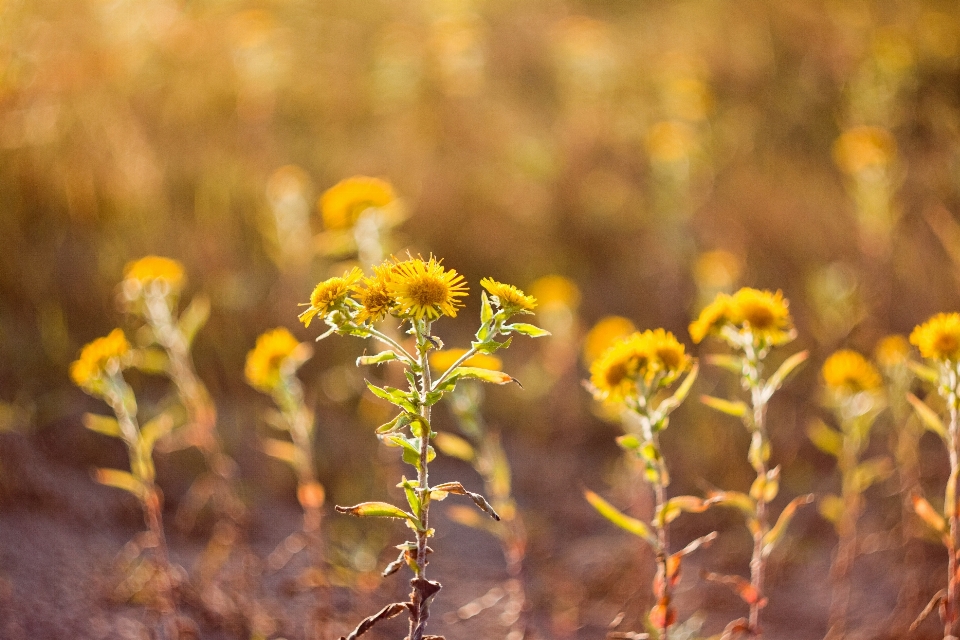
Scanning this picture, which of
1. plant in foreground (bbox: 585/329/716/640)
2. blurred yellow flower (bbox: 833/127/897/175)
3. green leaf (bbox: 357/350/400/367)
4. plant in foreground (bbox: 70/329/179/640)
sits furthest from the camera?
blurred yellow flower (bbox: 833/127/897/175)

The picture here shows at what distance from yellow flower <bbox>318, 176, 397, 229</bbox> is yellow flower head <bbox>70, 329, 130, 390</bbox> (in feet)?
2.63

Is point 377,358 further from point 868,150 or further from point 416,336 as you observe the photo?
point 868,150

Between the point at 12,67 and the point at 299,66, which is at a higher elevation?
the point at 299,66

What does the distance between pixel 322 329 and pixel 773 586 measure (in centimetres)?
249

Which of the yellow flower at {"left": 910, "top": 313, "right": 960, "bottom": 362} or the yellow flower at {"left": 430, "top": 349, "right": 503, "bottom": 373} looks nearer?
the yellow flower at {"left": 910, "top": 313, "right": 960, "bottom": 362}

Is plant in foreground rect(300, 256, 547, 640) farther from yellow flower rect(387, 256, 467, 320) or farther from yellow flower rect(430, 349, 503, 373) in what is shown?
yellow flower rect(430, 349, 503, 373)

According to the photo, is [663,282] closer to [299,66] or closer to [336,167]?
[336,167]

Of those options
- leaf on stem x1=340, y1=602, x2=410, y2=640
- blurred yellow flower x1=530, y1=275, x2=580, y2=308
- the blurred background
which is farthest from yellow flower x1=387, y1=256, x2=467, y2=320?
blurred yellow flower x1=530, y1=275, x2=580, y2=308

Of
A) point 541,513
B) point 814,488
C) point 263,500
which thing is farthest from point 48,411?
point 814,488

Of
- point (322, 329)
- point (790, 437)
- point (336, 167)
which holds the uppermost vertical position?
point (336, 167)

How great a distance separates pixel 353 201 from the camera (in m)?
2.24

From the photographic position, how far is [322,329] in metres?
3.51

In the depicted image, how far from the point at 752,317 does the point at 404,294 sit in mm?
884

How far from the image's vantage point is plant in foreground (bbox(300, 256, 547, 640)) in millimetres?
1189
